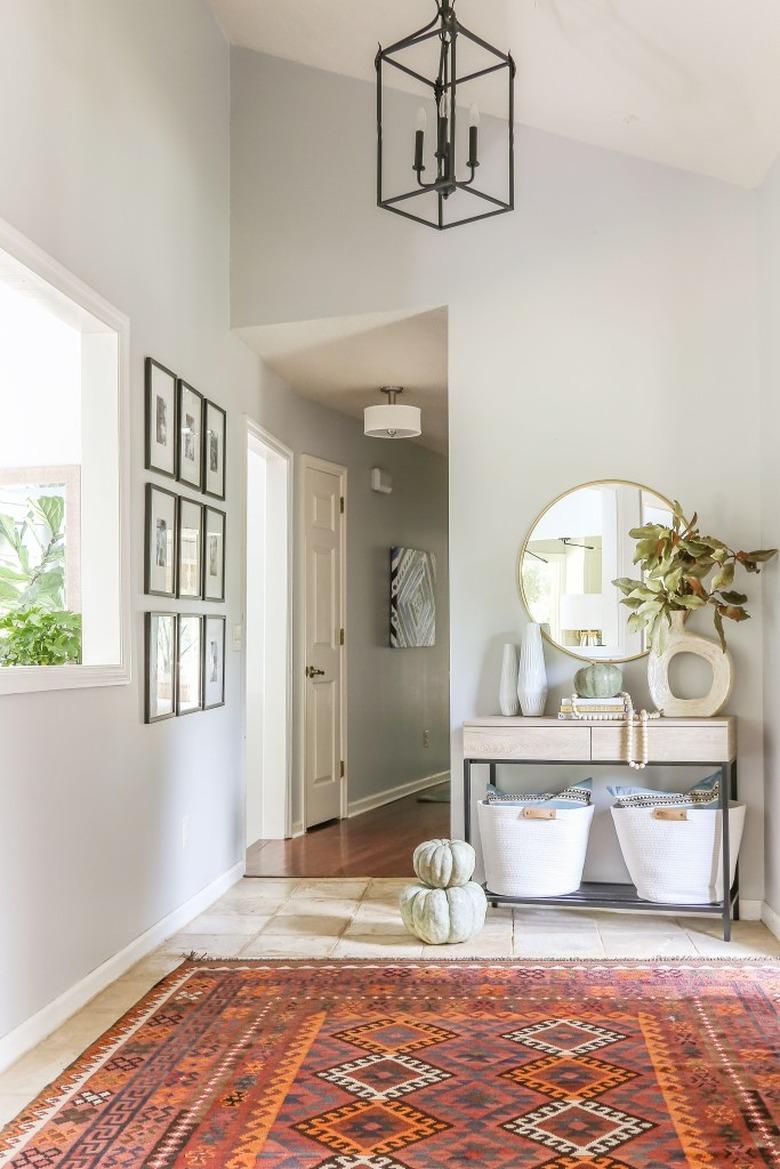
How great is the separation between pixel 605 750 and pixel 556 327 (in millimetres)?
1673

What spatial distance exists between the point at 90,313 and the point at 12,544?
1666 mm

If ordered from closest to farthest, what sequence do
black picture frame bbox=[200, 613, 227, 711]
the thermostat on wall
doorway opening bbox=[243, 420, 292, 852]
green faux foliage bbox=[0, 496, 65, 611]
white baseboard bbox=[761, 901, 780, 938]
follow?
white baseboard bbox=[761, 901, 780, 938] < black picture frame bbox=[200, 613, 227, 711] < green faux foliage bbox=[0, 496, 65, 611] < doorway opening bbox=[243, 420, 292, 852] < the thermostat on wall

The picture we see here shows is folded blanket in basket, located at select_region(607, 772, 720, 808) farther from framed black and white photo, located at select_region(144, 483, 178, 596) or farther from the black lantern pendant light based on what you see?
the black lantern pendant light

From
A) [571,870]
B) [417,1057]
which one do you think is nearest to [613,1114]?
[417,1057]

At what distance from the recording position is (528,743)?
3.90 metres

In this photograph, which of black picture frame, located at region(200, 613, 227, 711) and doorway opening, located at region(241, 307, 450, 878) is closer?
black picture frame, located at region(200, 613, 227, 711)

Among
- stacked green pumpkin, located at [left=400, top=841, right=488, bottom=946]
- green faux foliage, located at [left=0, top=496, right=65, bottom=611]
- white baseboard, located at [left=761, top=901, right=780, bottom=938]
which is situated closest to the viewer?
stacked green pumpkin, located at [left=400, top=841, right=488, bottom=946]

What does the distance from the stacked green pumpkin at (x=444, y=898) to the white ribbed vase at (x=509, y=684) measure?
0.57 meters

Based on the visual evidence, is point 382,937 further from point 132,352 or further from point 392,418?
point 392,418

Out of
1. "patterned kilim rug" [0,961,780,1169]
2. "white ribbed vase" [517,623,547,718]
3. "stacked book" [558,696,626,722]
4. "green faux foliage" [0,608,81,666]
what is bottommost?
"patterned kilim rug" [0,961,780,1169]

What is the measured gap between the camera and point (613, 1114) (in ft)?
7.74

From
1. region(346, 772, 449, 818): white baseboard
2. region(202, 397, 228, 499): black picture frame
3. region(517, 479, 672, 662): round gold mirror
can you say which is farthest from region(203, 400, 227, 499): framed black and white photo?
region(346, 772, 449, 818): white baseboard

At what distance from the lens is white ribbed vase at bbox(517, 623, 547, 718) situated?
13.3 ft

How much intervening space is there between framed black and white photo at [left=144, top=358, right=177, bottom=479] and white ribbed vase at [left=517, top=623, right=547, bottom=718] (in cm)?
147
